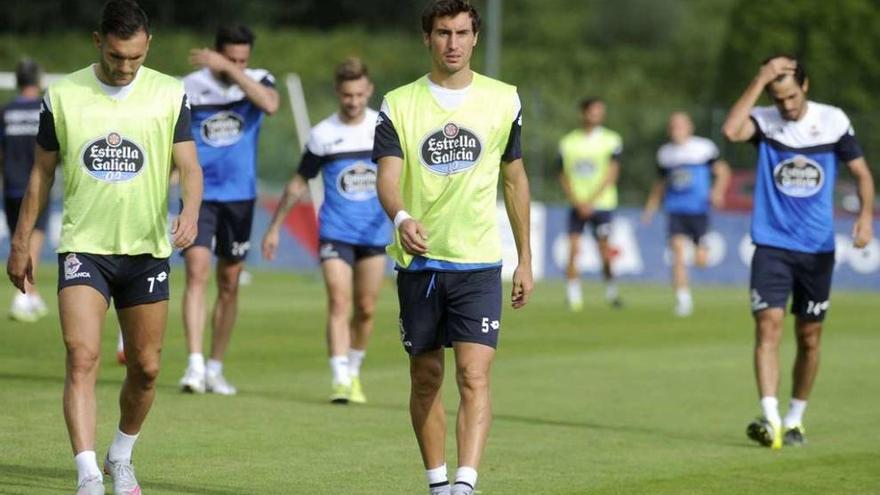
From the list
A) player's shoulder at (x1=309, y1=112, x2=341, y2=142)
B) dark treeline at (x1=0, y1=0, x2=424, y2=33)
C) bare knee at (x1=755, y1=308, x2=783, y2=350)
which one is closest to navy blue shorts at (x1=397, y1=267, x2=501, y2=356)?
bare knee at (x1=755, y1=308, x2=783, y2=350)

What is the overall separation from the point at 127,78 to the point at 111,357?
7031 millimetres

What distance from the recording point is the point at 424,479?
9281mm

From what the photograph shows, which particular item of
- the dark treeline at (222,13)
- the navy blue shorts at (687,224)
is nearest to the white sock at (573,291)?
the navy blue shorts at (687,224)

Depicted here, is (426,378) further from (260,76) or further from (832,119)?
(260,76)

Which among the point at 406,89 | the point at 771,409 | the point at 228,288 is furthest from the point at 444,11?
the point at 228,288

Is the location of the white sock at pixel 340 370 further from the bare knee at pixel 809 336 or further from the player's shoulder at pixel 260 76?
the bare knee at pixel 809 336

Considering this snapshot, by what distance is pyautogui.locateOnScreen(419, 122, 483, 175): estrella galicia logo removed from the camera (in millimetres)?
7980

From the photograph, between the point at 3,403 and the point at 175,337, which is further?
the point at 175,337

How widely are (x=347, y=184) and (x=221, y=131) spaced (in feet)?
3.31

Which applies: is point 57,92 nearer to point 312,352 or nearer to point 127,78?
point 127,78

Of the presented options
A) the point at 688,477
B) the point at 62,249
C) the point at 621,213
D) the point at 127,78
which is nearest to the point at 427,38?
the point at 127,78

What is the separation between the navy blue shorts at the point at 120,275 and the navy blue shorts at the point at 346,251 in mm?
4167

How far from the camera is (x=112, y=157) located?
8.12 meters

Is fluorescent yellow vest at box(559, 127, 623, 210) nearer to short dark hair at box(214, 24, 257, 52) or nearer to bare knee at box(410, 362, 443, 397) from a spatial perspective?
short dark hair at box(214, 24, 257, 52)
